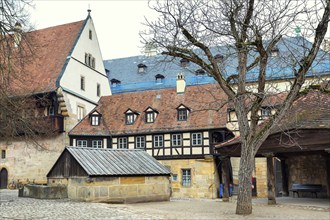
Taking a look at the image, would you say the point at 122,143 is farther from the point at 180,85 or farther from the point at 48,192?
the point at 48,192

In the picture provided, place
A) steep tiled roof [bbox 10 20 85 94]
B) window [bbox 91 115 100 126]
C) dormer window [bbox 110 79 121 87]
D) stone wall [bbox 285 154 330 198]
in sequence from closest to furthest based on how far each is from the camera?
stone wall [bbox 285 154 330 198] < steep tiled roof [bbox 10 20 85 94] < window [bbox 91 115 100 126] < dormer window [bbox 110 79 121 87]

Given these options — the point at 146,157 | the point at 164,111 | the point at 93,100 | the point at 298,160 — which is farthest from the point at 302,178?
the point at 93,100

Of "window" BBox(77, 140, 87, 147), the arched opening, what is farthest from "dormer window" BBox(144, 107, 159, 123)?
the arched opening

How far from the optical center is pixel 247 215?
482 inches

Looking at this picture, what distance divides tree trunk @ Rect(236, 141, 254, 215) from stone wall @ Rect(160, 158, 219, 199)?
14.3m

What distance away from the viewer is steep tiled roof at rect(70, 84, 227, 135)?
2792cm

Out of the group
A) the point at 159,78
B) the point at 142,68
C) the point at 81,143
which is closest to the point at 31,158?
the point at 81,143

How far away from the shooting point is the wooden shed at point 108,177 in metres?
17.1

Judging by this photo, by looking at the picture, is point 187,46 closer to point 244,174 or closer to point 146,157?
point 244,174

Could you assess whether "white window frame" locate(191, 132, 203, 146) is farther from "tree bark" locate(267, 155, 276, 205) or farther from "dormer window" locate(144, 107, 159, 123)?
"tree bark" locate(267, 155, 276, 205)

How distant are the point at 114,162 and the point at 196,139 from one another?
9775mm

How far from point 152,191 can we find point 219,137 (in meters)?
9.94

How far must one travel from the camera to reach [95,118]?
101 ft

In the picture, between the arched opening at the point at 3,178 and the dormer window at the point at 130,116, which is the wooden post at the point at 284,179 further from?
the arched opening at the point at 3,178
